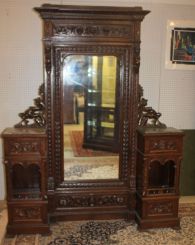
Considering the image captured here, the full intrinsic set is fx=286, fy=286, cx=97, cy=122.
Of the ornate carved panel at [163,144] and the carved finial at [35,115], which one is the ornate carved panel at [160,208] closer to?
the ornate carved panel at [163,144]

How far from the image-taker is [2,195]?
9.64 feet

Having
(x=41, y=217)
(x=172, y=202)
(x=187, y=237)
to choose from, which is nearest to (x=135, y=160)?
(x=172, y=202)

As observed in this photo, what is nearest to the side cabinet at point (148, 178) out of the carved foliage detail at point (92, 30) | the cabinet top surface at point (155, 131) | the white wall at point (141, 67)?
the cabinet top surface at point (155, 131)

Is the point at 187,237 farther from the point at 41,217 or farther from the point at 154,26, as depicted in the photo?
the point at 154,26

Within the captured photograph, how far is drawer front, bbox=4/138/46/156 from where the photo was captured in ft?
7.77

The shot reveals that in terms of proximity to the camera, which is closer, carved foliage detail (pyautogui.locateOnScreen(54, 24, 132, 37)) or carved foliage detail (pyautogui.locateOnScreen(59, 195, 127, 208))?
carved foliage detail (pyautogui.locateOnScreen(54, 24, 132, 37))

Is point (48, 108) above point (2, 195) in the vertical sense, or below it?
above

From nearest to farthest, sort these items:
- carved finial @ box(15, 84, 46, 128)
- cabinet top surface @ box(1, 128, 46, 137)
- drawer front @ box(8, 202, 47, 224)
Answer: cabinet top surface @ box(1, 128, 46, 137) → drawer front @ box(8, 202, 47, 224) → carved finial @ box(15, 84, 46, 128)

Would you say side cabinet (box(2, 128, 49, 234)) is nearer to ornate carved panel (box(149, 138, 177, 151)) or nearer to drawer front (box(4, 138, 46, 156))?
drawer front (box(4, 138, 46, 156))

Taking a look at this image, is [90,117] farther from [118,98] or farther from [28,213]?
[28,213]

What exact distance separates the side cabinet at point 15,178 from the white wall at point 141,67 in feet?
1.47

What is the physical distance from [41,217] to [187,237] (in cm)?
128

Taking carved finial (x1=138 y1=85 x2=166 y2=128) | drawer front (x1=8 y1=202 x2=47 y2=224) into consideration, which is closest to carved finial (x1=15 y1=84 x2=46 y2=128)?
drawer front (x1=8 y1=202 x2=47 y2=224)

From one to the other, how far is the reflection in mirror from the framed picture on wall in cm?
71
